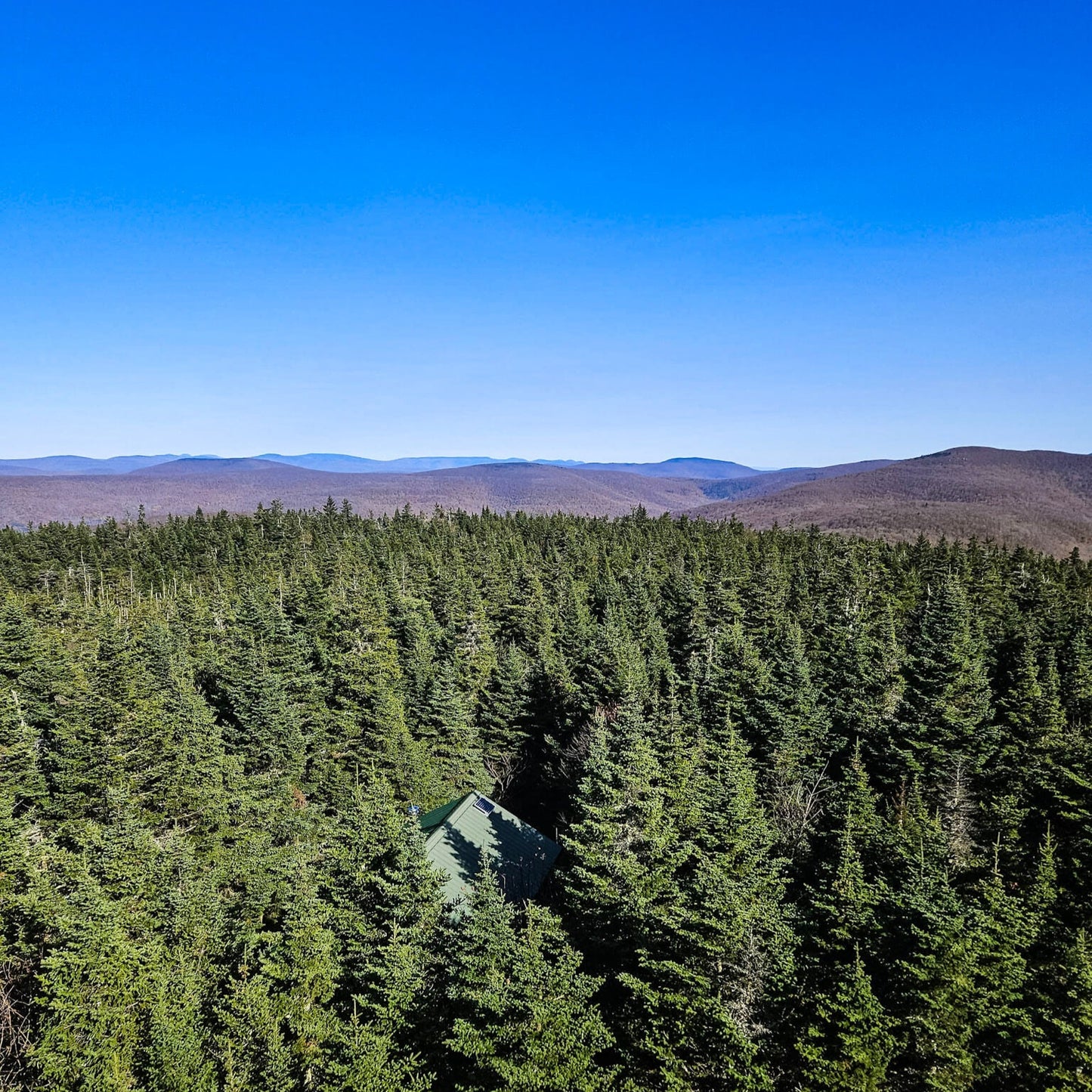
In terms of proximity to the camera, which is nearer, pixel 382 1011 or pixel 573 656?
pixel 382 1011

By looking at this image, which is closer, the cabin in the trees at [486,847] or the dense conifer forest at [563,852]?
the dense conifer forest at [563,852]

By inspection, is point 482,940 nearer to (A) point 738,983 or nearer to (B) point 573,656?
(A) point 738,983

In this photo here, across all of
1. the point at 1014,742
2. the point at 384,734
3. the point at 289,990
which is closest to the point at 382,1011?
the point at 289,990

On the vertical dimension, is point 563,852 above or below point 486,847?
below

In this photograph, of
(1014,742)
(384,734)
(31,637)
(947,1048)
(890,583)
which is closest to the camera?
(947,1048)

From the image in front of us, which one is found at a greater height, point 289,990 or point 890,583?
point 890,583
